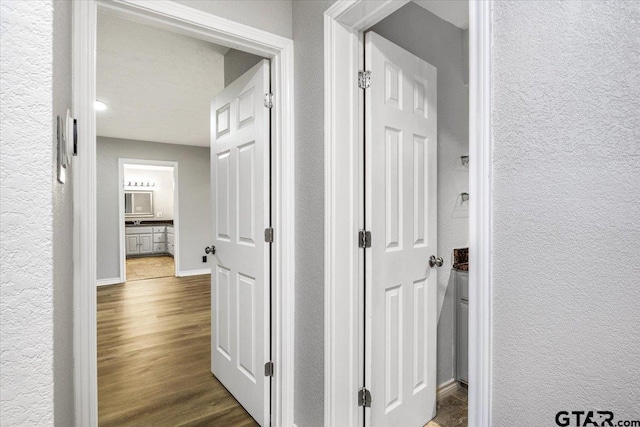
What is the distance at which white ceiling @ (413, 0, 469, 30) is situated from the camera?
78.5 inches

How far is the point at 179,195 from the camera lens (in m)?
6.23

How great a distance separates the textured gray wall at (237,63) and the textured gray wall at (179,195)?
405 centimetres

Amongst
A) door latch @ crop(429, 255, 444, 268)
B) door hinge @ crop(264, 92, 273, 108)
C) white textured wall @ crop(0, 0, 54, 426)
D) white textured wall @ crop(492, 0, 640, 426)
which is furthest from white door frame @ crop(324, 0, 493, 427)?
white textured wall @ crop(0, 0, 54, 426)

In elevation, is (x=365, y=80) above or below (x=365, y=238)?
above

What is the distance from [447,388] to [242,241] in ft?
5.40

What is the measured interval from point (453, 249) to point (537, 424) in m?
1.46

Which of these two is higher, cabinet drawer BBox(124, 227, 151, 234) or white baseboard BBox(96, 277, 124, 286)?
cabinet drawer BBox(124, 227, 151, 234)

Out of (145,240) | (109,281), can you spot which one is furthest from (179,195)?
(145,240)

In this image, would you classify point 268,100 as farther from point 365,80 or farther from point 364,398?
point 364,398

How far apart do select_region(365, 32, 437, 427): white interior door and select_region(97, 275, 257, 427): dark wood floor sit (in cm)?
94

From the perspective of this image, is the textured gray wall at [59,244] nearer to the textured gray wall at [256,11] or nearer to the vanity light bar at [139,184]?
the textured gray wall at [256,11]

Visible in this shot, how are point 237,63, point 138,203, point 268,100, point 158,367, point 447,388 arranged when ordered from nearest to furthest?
point 268,100 → point 447,388 → point 237,63 → point 158,367 → point 138,203

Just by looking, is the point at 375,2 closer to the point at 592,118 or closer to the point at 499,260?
the point at 592,118

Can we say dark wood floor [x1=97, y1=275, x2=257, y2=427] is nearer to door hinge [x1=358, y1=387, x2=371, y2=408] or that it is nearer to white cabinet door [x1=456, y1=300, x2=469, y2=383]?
door hinge [x1=358, y1=387, x2=371, y2=408]
